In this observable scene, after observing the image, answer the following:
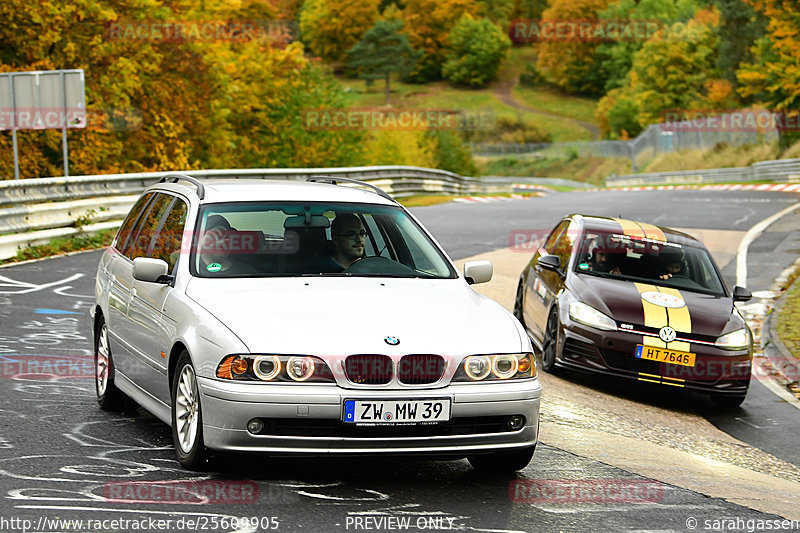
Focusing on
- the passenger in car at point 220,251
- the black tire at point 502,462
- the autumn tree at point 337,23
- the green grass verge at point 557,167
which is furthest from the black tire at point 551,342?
the autumn tree at point 337,23

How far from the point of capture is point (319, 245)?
7.43 m

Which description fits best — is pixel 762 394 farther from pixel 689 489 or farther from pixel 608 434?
pixel 689 489

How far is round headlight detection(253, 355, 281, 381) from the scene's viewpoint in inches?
232

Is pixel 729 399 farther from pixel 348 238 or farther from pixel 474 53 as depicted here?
pixel 474 53

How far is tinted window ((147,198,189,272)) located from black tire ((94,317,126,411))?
0.86m

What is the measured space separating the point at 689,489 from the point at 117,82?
29242 mm

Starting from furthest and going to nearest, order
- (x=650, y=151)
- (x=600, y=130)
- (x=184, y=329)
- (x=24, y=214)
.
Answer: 1. (x=600, y=130)
2. (x=650, y=151)
3. (x=24, y=214)
4. (x=184, y=329)

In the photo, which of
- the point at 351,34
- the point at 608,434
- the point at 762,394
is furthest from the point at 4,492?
the point at 351,34

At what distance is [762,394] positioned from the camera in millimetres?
11727

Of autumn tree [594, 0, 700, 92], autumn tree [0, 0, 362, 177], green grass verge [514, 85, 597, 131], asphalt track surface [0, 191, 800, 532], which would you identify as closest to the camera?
asphalt track surface [0, 191, 800, 532]

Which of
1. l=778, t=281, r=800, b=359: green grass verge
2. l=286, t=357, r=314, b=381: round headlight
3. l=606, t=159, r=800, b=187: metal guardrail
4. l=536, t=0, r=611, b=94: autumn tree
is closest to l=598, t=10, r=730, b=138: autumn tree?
l=606, t=159, r=800, b=187: metal guardrail

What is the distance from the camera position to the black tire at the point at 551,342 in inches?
445

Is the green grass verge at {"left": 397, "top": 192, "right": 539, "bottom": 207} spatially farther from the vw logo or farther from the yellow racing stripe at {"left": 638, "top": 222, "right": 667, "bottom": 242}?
the vw logo

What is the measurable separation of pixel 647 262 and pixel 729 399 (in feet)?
5.95
